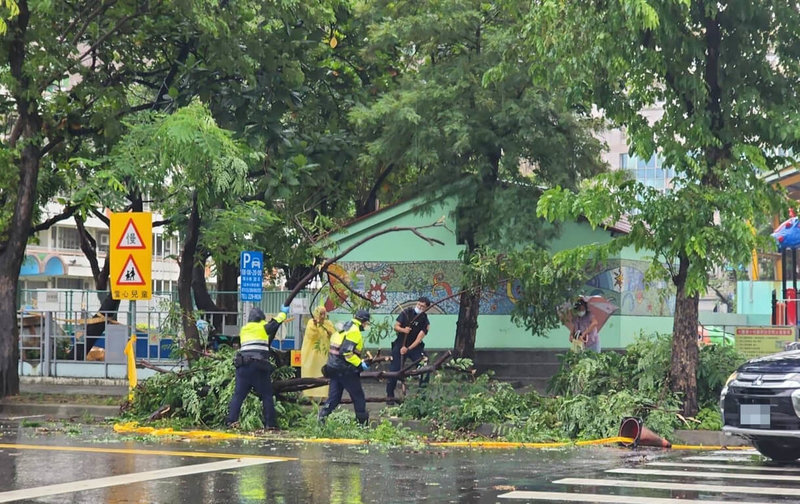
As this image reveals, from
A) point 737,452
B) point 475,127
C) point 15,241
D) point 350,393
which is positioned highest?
point 475,127

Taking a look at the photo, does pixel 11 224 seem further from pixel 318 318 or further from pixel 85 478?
pixel 85 478

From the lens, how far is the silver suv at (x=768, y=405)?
39.9 feet

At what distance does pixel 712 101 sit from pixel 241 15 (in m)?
9.32

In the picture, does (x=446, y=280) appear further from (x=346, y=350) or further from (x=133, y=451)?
(x=133, y=451)

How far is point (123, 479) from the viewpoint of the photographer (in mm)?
10797

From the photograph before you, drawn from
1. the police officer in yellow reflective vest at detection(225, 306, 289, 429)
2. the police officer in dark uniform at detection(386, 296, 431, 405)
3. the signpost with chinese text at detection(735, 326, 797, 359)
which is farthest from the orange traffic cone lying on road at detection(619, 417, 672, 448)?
the police officer in dark uniform at detection(386, 296, 431, 405)

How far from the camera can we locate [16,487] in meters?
10.2

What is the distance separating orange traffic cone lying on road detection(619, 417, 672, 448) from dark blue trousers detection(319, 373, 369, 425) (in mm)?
3580

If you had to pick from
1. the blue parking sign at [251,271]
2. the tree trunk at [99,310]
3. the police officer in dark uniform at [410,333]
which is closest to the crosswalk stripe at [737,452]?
the police officer in dark uniform at [410,333]

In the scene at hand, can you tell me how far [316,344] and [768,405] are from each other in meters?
8.12

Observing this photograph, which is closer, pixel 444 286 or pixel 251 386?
pixel 251 386

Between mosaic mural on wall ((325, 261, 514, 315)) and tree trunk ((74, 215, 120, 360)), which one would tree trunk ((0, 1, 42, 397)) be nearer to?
tree trunk ((74, 215, 120, 360))

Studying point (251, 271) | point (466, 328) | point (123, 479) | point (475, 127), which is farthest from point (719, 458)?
point (466, 328)

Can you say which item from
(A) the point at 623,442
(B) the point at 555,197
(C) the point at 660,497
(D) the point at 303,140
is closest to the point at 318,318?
(B) the point at 555,197
